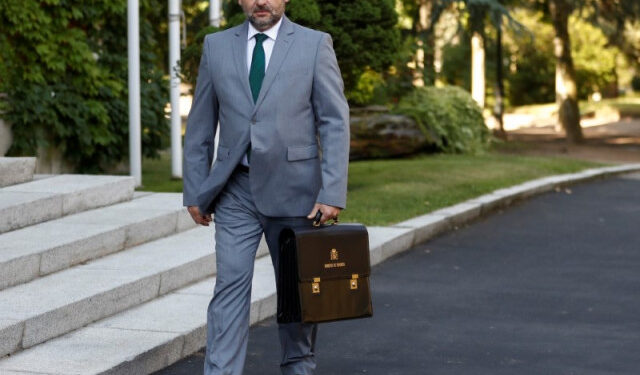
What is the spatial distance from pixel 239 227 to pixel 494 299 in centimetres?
355

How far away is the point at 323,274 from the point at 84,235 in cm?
324

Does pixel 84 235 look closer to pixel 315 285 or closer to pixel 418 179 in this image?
pixel 315 285

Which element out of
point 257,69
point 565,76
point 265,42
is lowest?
point 257,69

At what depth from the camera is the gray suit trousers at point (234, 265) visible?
536 cm

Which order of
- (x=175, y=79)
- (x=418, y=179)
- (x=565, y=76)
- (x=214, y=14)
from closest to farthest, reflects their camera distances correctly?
(x=175, y=79)
(x=214, y=14)
(x=418, y=179)
(x=565, y=76)

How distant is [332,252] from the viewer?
209 inches

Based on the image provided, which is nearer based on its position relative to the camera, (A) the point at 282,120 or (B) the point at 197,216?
(A) the point at 282,120

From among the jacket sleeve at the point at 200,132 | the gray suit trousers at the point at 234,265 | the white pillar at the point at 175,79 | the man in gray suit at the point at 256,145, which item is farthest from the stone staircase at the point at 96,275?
the white pillar at the point at 175,79

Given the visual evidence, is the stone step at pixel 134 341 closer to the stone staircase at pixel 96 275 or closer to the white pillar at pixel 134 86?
the stone staircase at pixel 96 275

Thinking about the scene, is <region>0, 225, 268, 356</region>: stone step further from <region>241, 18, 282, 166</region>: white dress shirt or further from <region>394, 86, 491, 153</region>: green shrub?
<region>394, 86, 491, 153</region>: green shrub

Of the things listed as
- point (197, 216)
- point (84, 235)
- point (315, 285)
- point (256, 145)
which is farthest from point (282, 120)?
point (84, 235)

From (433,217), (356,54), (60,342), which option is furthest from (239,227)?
(356,54)

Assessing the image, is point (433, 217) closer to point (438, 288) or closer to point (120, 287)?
point (438, 288)

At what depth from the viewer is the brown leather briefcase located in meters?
5.25
